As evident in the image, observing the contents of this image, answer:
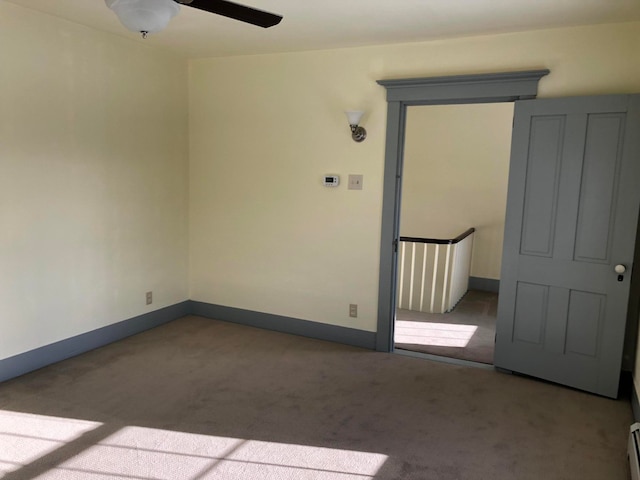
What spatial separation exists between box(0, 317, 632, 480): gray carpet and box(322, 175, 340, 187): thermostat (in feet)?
4.61

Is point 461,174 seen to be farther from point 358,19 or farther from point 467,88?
point 358,19

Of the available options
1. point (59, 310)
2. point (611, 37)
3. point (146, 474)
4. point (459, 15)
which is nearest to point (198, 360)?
point (59, 310)

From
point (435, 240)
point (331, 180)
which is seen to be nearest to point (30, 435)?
point (331, 180)

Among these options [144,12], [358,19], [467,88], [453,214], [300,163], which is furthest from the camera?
[453,214]

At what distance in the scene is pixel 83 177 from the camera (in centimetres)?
363

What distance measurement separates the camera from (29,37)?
3172 millimetres

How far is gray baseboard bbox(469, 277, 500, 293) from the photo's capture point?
613 cm

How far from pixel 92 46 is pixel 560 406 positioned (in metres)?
4.14

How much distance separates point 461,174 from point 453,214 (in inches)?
20.6

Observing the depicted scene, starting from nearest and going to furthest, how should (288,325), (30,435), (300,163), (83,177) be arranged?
(30,435)
(83,177)
(300,163)
(288,325)

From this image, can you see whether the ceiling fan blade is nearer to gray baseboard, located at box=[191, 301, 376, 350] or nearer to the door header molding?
the door header molding

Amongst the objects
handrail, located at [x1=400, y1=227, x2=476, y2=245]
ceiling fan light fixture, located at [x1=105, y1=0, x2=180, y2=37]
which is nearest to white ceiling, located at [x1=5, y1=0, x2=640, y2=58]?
ceiling fan light fixture, located at [x1=105, y1=0, x2=180, y2=37]

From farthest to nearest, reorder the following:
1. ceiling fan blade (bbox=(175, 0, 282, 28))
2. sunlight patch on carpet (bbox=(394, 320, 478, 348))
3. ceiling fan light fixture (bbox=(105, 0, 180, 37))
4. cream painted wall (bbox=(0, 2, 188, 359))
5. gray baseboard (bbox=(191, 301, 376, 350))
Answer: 1. sunlight patch on carpet (bbox=(394, 320, 478, 348))
2. gray baseboard (bbox=(191, 301, 376, 350))
3. cream painted wall (bbox=(0, 2, 188, 359))
4. ceiling fan blade (bbox=(175, 0, 282, 28))
5. ceiling fan light fixture (bbox=(105, 0, 180, 37))

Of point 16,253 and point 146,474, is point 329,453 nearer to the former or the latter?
point 146,474
